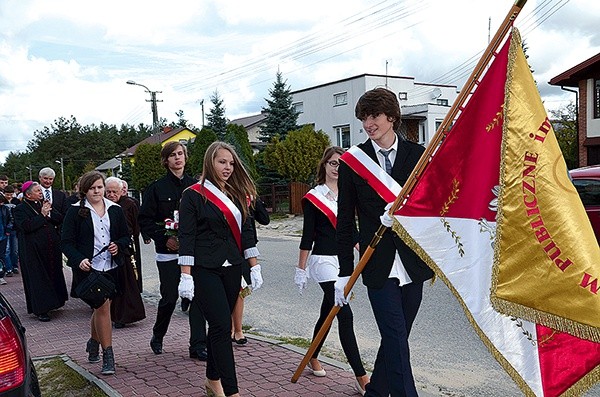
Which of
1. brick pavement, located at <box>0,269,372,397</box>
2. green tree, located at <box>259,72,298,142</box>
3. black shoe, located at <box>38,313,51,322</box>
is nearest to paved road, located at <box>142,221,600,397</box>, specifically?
brick pavement, located at <box>0,269,372,397</box>

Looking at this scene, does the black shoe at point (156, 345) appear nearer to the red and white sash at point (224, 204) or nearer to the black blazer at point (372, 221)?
the red and white sash at point (224, 204)

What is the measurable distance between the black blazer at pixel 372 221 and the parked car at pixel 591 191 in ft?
17.4

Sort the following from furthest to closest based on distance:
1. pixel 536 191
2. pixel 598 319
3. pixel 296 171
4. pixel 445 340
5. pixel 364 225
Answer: pixel 296 171, pixel 445 340, pixel 364 225, pixel 536 191, pixel 598 319

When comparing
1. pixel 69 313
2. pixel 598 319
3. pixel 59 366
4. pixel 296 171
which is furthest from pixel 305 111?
pixel 598 319

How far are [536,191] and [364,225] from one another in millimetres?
1219

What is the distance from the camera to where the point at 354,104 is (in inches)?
1615

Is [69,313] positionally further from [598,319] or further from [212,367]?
[598,319]

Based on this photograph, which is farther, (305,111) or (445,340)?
(305,111)

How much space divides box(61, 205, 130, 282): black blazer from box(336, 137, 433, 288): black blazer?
2699 mm

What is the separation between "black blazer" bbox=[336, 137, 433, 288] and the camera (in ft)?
12.9

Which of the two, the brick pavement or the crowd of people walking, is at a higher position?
the crowd of people walking

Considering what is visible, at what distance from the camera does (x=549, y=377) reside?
3.27 m

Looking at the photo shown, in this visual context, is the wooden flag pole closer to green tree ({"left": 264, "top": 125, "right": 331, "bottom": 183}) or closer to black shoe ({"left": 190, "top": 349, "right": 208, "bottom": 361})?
black shoe ({"left": 190, "top": 349, "right": 208, "bottom": 361})

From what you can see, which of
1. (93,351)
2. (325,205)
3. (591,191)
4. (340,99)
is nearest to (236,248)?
(325,205)
